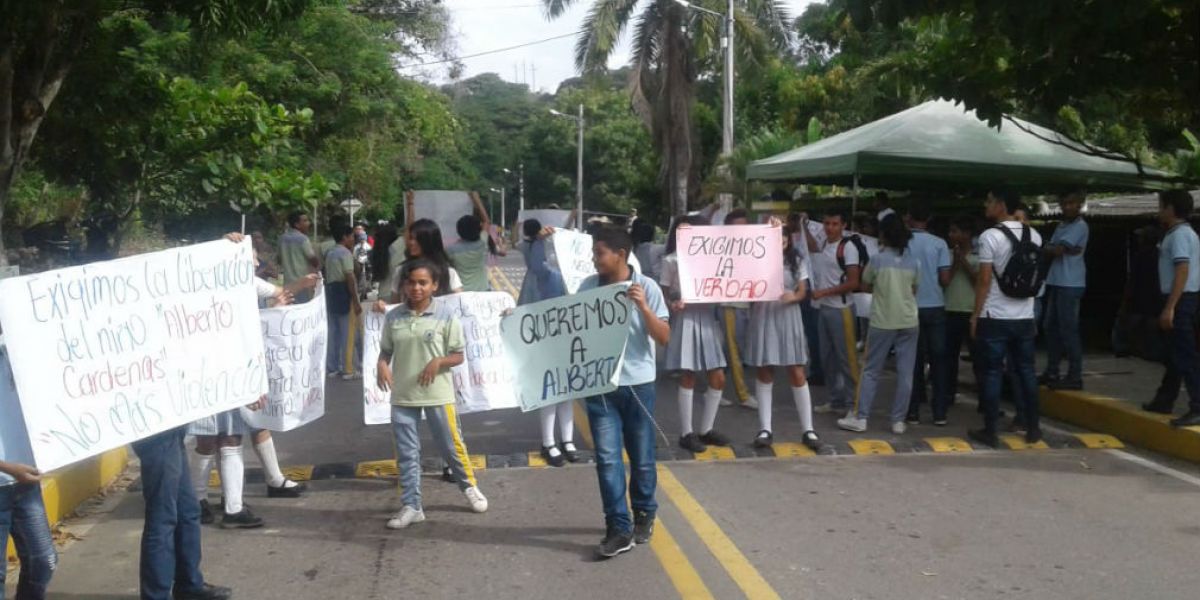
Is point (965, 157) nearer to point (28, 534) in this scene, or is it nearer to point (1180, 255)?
point (1180, 255)

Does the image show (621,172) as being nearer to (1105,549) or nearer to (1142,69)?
(1142,69)

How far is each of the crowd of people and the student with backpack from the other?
14mm

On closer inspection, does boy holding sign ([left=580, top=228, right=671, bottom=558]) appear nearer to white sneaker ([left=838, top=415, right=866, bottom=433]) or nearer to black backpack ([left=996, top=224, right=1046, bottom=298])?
black backpack ([left=996, top=224, right=1046, bottom=298])

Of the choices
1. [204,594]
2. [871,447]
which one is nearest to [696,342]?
[871,447]

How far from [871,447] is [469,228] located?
3551 mm

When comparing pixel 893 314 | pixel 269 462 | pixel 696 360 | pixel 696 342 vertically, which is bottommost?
pixel 269 462

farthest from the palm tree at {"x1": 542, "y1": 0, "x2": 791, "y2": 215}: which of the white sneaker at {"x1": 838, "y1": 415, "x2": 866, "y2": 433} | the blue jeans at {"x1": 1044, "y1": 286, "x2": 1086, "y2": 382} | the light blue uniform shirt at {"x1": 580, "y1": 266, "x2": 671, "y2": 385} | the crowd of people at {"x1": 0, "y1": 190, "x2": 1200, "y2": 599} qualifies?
the light blue uniform shirt at {"x1": 580, "y1": 266, "x2": 671, "y2": 385}

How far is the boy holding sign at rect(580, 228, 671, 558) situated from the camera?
5.95 meters

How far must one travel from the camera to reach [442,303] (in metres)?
7.04

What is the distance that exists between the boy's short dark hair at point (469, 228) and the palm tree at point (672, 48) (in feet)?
72.7

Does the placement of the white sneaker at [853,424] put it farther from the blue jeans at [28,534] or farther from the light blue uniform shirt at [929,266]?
the blue jeans at [28,534]

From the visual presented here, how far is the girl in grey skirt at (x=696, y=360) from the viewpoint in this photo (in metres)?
8.30

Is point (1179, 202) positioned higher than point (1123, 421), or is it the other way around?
point (1179, 202)

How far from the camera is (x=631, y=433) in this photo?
611 centimetres
